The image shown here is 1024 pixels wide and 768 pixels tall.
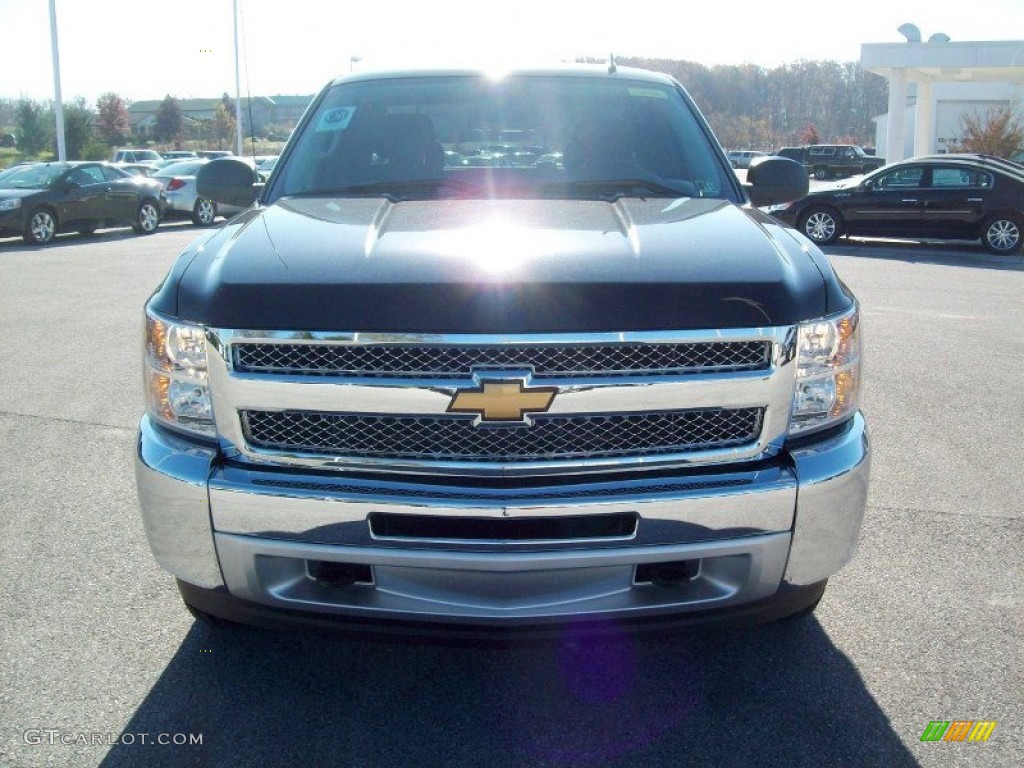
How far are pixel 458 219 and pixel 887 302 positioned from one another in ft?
30.8

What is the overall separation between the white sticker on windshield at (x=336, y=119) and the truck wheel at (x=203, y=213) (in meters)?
21.7

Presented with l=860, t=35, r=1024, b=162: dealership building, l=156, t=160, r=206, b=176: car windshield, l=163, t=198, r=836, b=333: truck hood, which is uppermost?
l=860, t=35, r=1024, b=162: dealership building

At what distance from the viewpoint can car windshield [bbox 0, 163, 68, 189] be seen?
19.8 m

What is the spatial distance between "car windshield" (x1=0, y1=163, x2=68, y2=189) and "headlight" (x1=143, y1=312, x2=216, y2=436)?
60.7 ft

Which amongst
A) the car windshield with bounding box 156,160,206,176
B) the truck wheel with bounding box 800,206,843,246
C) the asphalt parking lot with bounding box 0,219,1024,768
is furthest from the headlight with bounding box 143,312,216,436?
the car windshield with bounding box 156,160,206,176

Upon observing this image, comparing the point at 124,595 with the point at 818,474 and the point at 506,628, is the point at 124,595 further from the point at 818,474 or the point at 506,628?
the point at 818,474

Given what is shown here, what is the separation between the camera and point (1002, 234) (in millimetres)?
17703

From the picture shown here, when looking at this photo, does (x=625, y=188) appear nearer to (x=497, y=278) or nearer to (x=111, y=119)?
(x=497, y=278)

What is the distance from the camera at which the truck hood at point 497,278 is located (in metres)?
2.75

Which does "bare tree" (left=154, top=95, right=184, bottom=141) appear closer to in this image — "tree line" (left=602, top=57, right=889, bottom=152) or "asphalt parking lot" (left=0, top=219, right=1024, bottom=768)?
"tree line" (left=602, top=57, right=889, bottom=152)

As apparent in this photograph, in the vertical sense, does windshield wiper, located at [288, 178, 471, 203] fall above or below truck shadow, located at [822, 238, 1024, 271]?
above

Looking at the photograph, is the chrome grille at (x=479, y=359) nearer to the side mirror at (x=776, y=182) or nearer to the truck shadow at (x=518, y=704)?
the truck shadow at (x=518, y=704)

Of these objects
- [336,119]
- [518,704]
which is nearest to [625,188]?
[336,119]

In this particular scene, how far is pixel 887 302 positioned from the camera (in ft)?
38.9
